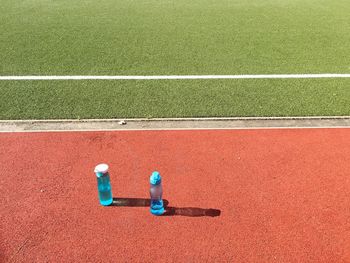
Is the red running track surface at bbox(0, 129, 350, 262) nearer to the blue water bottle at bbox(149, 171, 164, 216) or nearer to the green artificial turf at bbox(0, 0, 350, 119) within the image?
the blue water bottle at bbox(149, 171, 164, 216)

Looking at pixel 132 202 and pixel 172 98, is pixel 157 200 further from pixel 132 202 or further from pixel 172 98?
pixel 172 98

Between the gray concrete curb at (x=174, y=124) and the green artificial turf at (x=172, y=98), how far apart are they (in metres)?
0.15

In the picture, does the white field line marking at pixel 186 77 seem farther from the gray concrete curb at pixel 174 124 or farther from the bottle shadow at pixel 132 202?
the bottle shadow at pixel 132 202

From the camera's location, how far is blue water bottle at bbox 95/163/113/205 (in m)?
4.42

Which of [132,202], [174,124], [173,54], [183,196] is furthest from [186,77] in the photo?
[132,202]

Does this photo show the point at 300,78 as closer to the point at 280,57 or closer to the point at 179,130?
the point at 280,57

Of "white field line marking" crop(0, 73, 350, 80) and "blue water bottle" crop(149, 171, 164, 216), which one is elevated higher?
"white field line marking" crop(0, 73, 350, 80)

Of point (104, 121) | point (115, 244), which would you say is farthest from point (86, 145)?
point (115, 244)

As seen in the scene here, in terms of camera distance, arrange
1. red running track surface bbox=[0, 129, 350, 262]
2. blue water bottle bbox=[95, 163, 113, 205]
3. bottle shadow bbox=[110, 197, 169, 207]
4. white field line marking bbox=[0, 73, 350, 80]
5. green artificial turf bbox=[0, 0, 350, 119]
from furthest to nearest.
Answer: white field line marking bbox=[0, 73, 350, 80], green artificial turf bbox=[0, 0, 350, 119], bottle shadow bbox=[110, 197, 169, 207], blue water bottle bbox=[95, 163, 113, 205], red running track surface bbox=[0, 129, 350, 262]

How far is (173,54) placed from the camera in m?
8.62

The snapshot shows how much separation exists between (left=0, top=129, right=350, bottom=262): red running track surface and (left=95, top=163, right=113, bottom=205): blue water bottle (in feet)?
0.39

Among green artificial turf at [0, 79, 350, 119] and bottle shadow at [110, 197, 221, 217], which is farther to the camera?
green artificial turf at [0, 79, 350, 119]

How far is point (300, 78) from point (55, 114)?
515cm

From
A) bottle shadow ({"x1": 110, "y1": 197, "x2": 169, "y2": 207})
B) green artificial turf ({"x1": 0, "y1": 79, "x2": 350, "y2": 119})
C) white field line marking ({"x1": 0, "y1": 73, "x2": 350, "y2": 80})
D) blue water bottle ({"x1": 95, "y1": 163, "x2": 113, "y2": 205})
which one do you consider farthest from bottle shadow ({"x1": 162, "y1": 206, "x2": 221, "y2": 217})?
white field line marking ({"x1": 0, "y1": 73, "x2": 350, "y2": 80})
